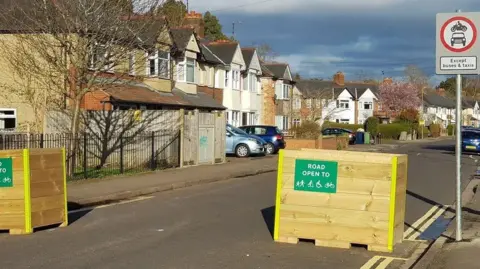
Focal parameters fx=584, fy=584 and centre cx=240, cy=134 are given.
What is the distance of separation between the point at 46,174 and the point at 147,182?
732cm

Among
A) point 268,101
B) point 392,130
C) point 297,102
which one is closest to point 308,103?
point 297,102

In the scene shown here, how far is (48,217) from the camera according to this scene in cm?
970

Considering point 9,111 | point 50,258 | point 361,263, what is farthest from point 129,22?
point 361,263

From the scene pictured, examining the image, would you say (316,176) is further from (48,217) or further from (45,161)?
(48,217)

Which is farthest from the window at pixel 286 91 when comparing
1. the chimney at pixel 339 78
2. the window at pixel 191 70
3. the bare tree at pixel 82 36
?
the chimney at pixel 339 78

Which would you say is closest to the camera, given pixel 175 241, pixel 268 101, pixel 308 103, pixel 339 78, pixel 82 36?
pixel 175 241

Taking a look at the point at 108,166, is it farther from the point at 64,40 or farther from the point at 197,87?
the point at 197,87

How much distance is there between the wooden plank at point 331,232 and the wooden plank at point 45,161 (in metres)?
3.91

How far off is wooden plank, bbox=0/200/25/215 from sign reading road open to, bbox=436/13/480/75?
265 inches

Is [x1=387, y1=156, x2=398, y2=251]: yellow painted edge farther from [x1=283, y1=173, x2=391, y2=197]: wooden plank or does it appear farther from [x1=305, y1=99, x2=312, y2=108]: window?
[x1=305, y1=99, x2=312, y2=108]: window

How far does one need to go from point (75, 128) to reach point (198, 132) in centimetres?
651

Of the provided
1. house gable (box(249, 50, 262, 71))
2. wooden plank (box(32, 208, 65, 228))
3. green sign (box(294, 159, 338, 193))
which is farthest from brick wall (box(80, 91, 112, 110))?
house gable (box(249, 50, 262, 71))

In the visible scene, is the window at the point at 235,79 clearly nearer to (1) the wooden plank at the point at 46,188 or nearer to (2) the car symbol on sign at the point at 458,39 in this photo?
(1) the wooden plank at the point at 46,188

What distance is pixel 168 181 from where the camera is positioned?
17.2 metres
